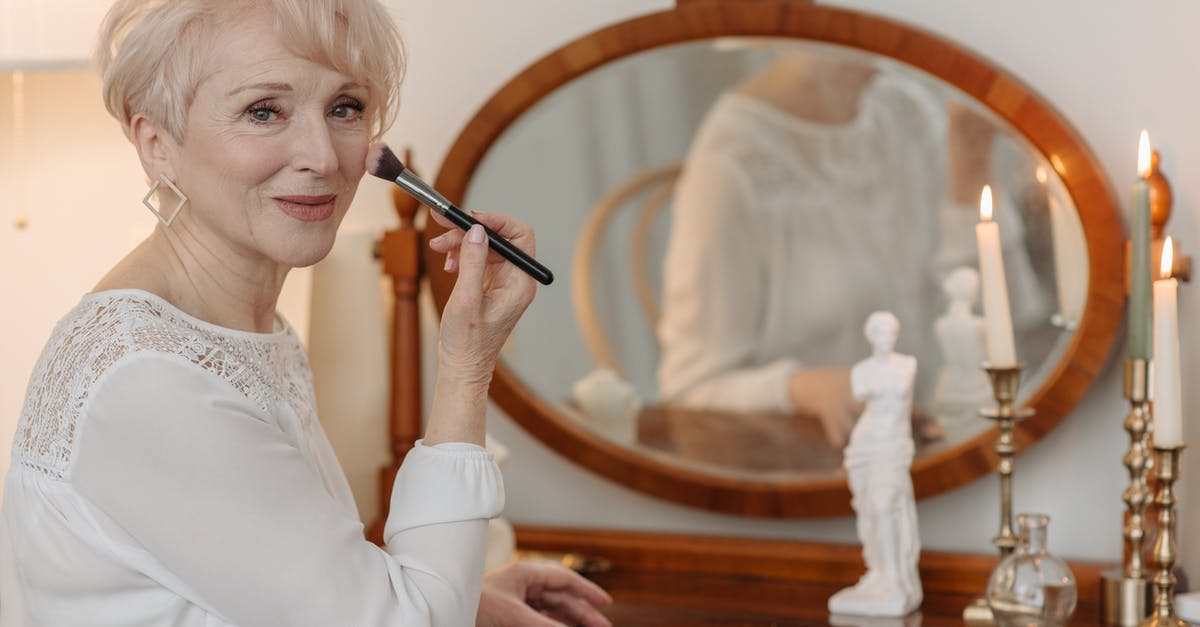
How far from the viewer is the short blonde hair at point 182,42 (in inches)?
37.6

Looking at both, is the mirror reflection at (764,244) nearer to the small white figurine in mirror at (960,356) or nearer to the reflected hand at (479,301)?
the small white figurine in mirror at (960,356)

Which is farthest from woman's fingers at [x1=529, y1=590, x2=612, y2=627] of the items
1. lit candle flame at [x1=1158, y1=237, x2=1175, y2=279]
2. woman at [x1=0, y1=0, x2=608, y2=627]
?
lit candle flame at [x1=1158, y1=237, x2=1175, y2=279]

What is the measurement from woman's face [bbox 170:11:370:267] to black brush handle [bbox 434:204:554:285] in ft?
0.30

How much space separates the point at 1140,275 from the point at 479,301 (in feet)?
2.12

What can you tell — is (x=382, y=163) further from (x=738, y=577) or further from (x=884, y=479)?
(x=738, y=577)

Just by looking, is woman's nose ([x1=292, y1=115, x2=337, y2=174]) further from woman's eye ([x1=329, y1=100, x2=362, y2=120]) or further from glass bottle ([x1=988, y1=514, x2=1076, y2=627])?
glass bottle ([x1=988, y1=514, x2=1076, y2=627])

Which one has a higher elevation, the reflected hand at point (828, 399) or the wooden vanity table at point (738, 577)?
the reflected hand at point (828, 399)

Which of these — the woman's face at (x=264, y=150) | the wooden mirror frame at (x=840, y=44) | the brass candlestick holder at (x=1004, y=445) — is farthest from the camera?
the wooden mirror frame at (x=840, y=44)

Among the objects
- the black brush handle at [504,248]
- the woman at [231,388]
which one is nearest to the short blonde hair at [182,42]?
the woman at [231,388]

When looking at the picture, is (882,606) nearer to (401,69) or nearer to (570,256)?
(570,256)

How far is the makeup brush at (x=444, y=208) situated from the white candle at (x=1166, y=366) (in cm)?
59

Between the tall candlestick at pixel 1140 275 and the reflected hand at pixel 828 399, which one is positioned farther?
the reflected hand at pixel 828 399

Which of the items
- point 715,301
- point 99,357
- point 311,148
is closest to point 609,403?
point 715,301

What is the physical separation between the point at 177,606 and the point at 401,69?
18.0 inches
